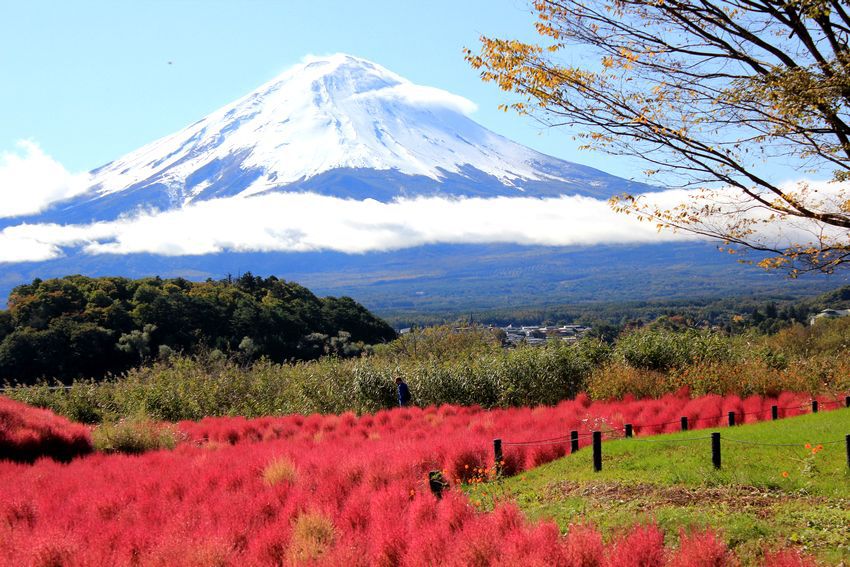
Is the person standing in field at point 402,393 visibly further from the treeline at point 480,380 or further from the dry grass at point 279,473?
the dry grass at point 279,473

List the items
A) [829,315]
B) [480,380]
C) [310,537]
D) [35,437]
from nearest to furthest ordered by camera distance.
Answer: [310,537], [35,437], [480,380], [829,315]

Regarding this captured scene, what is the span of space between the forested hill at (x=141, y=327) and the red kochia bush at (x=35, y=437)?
17727mm

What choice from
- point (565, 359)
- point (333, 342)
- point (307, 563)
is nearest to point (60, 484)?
point (307, 563)

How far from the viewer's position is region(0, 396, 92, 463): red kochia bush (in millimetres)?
15055

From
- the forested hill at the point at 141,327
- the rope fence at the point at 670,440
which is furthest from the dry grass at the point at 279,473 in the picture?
the forested hill at the point at 141,327

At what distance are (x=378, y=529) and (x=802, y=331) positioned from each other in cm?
3856

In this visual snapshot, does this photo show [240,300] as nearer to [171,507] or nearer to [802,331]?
[802,331]

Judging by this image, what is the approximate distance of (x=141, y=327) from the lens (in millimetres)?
43062

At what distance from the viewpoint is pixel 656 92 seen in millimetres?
9445

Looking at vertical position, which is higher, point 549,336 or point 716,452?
point 549,336

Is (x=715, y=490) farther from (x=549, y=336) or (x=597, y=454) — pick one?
(x=549, y=336)

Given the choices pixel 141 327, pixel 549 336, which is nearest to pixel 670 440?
pixel 549 336

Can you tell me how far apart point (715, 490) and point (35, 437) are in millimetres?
13603

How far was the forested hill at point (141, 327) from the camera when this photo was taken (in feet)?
126
